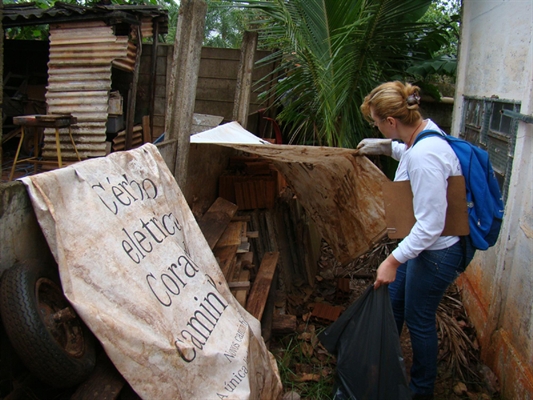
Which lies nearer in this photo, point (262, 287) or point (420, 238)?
point (420, 238)

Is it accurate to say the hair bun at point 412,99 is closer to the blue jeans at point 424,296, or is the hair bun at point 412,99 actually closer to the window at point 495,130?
the blue jeans at point 424,296

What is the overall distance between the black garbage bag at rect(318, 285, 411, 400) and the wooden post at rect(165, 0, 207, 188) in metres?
1.61

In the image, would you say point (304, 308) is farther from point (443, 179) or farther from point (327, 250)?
point (443, 179)

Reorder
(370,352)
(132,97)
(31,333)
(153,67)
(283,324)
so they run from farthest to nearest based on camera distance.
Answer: (153,67) → (132,97) → (283,324) → (370,352) → (31,333)

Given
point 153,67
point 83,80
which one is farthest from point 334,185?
point 153,67

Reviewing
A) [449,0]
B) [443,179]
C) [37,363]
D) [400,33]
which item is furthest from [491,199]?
[449,0]

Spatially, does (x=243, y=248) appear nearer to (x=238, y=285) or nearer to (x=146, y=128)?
(x=238, y=285)

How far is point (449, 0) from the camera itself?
7113 mm

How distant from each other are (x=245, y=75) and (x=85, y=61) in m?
4.12

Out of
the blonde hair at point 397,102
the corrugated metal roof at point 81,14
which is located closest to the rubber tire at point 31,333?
the blonde hair at point 397,102

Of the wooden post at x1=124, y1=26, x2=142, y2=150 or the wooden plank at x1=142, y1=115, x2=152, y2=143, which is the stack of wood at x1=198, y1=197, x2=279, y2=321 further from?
the wooden plank at x1=142, y1=115, x2=152, y2=143

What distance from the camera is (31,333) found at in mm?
1799

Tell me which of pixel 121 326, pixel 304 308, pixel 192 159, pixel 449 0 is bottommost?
pixel 304 308

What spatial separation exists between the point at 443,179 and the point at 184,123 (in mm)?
1896
